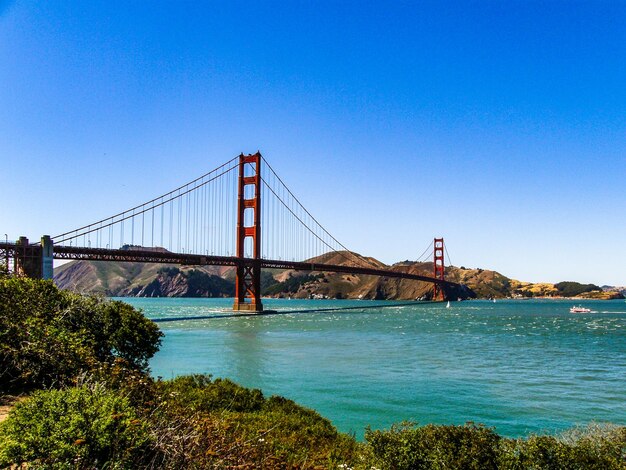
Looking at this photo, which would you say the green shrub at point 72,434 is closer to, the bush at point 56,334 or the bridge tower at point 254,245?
the bush at point 56,334

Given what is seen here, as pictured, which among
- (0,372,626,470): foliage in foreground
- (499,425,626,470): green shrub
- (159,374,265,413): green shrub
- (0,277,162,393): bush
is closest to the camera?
(0,372,626,470): foliage in foreground

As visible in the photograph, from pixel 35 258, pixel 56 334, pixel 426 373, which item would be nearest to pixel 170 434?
pixel 56 334

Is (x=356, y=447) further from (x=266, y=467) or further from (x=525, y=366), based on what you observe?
(x=525, y=366)

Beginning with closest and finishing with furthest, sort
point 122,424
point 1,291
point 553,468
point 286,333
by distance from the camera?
point 122,424 < point 553,468 < point 1,291 < point 286,333

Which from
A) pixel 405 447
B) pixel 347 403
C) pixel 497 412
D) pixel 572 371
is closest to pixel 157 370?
pixel 347 403

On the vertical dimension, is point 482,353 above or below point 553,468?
below

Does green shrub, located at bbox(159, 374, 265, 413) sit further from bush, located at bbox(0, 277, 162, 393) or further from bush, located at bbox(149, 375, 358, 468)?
bush, located at bbox(0, 277, 162, 393)

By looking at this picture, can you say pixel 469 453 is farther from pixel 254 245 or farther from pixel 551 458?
pixel 254 245

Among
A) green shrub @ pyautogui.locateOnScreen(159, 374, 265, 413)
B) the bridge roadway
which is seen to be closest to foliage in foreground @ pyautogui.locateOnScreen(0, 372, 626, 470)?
green shrub @ pyautogui.locateOnScreen(159, 374, 265, 413)
